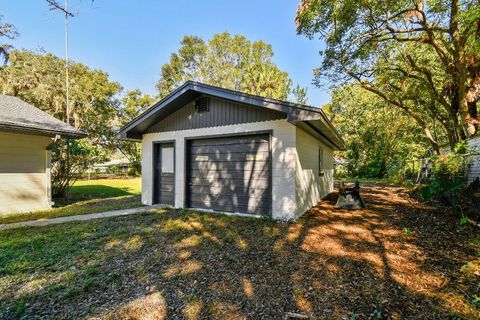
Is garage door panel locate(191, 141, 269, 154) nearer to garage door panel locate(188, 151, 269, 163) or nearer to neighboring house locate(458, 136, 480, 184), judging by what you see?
garage door panel locate(188, 151, 269, 163)

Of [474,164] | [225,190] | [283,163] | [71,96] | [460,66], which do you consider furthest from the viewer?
[71,96]

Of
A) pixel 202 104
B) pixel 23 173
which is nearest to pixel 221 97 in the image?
pixel 202 104

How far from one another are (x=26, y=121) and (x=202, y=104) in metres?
5.53

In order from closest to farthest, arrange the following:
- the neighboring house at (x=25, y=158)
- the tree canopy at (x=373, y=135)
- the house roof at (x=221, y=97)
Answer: the house roof at (x=221, y=97), the neighboring house at (x=25, y=158), the tree canopy at (x=373, y=135)

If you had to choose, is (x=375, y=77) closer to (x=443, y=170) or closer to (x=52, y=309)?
(x=443, y=170)

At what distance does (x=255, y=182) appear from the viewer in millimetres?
6316

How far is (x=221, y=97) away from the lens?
6.26 m

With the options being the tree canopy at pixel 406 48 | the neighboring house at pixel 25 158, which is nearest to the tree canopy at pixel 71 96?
the neighboring house at pixel 25 158

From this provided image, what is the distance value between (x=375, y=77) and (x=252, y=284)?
9.46m

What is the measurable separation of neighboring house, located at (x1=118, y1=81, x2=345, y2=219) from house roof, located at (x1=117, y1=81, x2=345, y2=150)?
0.02m

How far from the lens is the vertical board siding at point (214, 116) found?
615 cm

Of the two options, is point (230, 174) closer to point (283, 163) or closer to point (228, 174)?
point (228, 174)

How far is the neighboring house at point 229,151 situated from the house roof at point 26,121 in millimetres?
2022

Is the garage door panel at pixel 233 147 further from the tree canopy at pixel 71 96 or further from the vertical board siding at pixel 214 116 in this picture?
the tree canopy at pixel 71 96
